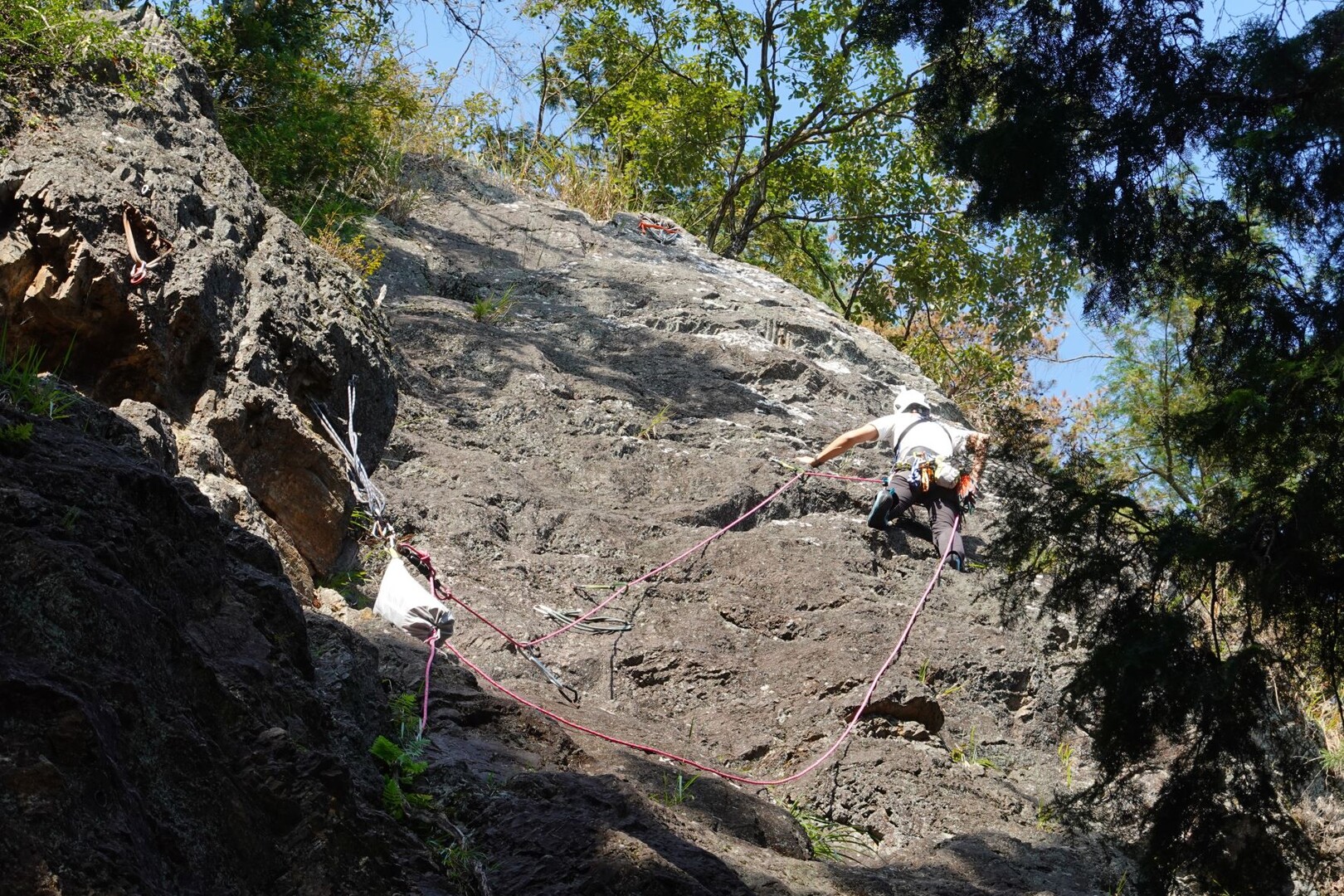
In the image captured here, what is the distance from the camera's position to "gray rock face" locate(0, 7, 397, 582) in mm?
4883

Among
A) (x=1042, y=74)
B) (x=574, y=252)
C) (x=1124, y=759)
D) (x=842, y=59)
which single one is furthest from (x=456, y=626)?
(x=842, y=59)

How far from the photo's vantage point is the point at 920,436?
8.73m

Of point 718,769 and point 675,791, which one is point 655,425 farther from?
point 675,791

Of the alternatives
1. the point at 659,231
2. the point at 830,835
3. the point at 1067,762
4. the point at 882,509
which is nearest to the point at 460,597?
the point at 830,835

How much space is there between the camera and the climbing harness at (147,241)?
5.02 m

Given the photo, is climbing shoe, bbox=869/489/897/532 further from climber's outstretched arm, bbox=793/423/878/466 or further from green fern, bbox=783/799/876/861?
green fern, bbox=783/799/876/861

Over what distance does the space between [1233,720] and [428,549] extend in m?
4.00

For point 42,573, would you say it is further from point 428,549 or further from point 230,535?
point 428,549

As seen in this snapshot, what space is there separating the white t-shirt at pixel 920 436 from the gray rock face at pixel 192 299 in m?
3.70

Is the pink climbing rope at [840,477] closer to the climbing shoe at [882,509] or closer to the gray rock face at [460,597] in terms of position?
the gray rock face at [460,597]

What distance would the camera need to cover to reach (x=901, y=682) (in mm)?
6188

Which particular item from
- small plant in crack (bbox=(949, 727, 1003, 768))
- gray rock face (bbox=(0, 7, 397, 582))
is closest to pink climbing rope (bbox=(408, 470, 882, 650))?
gray rock face (bbox=(0, 7, 397, 582))

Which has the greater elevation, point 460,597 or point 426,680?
point 460,597

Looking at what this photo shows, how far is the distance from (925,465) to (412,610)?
157 inches
